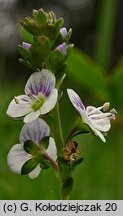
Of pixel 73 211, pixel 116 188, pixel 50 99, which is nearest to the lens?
pixel 50 99

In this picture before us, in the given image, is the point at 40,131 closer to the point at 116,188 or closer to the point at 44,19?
the point at 44,19

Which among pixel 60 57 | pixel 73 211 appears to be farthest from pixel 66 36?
pixel 73 211

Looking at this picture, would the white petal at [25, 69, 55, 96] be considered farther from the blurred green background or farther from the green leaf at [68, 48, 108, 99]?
the green leaf at [68, 48, 108, 99]

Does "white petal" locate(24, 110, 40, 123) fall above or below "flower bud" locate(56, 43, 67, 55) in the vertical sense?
below

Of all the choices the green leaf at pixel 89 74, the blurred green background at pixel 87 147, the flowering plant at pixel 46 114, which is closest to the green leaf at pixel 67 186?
the flowering plant at pixel 46 114

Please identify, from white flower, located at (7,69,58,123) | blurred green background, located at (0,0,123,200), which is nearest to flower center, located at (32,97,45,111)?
white flower, located at (7,69,58,123)

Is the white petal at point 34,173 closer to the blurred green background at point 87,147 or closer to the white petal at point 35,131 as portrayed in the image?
the white petal at point 35,131

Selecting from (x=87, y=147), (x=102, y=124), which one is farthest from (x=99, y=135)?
(x=87, y=147)
